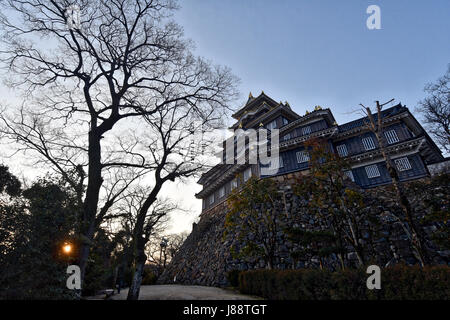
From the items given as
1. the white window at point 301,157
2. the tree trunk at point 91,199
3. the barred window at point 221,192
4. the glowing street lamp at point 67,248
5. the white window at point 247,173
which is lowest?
the glowing street lamp at point 67,248

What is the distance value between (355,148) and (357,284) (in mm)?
19781

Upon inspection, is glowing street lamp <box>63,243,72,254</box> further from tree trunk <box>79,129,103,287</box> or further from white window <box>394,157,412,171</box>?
white window <box>394,157,412,171</box>

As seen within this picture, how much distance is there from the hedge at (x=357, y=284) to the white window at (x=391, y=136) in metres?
20.3

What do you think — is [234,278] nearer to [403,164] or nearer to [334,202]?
[334,202]

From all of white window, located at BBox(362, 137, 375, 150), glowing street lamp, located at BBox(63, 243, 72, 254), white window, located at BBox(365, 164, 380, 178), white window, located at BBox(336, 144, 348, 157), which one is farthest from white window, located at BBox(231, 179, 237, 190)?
glowing street lamp, located at BBox(63, 243, 72, 254)

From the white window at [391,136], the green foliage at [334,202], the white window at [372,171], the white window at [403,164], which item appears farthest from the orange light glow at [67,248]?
the white window at [391,136]

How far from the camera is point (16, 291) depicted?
14.2ft

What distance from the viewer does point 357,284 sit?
6000 mm

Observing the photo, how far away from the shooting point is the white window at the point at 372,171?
1981cm

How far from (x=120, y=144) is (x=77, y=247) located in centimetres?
558

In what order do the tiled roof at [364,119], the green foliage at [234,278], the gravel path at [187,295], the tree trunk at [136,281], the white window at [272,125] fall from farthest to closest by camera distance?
the white window at [272,125] < the tiled roof at [364,119] < the green foliage at [234,278] < the gravel path at [187,295] < the tree trunk at [136,281]

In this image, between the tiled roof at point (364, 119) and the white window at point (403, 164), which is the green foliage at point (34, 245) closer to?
the white window at point (403, 164)

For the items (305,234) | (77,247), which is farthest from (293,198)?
(77,247)
